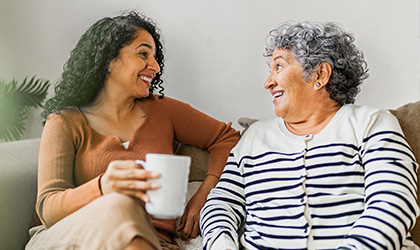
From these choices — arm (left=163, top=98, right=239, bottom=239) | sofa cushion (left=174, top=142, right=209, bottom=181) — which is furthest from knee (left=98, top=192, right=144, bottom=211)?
sofa cushion (left=174, top=142, right=209, bottom=181)

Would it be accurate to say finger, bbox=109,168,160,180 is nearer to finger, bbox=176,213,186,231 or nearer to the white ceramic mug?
the white ceramic mug

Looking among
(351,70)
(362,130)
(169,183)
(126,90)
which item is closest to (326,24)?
(351,70)

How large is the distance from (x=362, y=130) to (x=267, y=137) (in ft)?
0.86

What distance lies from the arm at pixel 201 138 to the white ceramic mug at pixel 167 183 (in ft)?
1.36

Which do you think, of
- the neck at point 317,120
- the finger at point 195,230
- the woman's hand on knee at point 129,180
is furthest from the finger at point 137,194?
the neck at point 317,120

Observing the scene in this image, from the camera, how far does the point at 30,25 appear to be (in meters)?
1.36

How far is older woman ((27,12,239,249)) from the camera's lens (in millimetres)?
900

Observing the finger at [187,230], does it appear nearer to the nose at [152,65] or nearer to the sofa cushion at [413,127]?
the nose at [152,65]

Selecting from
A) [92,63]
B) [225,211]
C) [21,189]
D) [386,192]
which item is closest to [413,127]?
[386,192]

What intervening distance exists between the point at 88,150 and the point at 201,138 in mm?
393

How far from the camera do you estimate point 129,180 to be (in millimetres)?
792

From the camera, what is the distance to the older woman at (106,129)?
90 centimetres

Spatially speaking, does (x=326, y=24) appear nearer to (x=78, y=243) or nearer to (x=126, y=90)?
(x=126, y=90)

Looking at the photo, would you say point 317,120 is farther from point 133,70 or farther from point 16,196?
point 16,196
